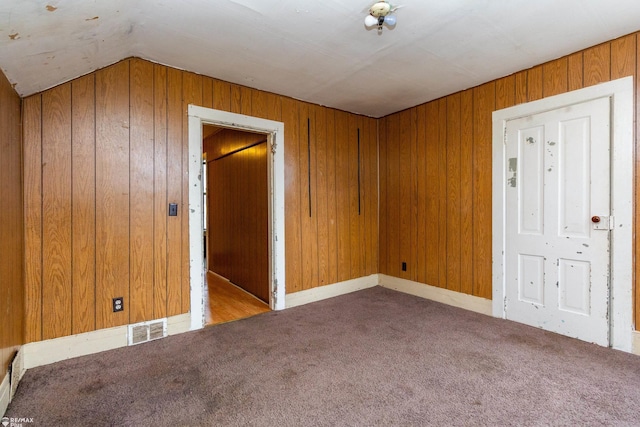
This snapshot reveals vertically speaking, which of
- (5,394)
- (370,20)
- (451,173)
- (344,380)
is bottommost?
(344,380)

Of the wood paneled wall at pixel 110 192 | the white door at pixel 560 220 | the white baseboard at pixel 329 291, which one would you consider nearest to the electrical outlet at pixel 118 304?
the wood paneled wall at pixel 110 192

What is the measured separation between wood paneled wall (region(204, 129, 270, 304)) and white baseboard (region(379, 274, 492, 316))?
5.79 feet

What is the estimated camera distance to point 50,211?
221 cm

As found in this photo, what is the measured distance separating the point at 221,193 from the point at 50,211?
9.08 ft

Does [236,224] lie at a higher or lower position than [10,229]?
lower

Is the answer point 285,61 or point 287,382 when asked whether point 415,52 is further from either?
point 287,382

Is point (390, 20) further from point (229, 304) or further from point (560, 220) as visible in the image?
point (229, 304)

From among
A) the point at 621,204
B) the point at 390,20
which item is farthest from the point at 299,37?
the point at 621,204

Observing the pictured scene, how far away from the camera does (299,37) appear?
2223mm

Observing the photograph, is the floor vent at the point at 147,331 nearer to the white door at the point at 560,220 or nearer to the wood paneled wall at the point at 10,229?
the wood paneled wall at the point at 10,229

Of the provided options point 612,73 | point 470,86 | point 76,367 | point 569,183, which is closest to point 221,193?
point 76,367

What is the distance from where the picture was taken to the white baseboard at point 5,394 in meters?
1.64

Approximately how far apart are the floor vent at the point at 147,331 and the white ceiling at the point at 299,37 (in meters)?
1.95

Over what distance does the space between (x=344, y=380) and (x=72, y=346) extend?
6.89ft
